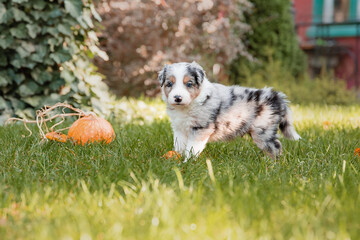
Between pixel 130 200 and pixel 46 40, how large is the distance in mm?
3730

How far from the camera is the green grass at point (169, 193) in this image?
78.8 inches

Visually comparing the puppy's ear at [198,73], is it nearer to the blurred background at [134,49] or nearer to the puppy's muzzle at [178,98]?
the puppy's muzzle at [178,98]

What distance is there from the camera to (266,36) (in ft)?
32.5

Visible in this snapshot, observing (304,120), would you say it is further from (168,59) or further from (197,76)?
(168,59)

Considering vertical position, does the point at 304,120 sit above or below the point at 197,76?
below

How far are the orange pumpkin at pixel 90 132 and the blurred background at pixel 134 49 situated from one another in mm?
1700

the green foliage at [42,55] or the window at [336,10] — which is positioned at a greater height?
the window at [336,10]

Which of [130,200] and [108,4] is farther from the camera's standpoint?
[108,4]

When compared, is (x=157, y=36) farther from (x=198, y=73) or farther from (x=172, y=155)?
(x=172, y=155)

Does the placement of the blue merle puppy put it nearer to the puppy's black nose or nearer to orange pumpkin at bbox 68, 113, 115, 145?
the puppy's black nose

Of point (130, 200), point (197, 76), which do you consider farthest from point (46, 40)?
point (130, 200)

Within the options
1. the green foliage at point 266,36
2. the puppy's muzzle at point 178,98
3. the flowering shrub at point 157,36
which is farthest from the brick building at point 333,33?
the puppy's muzzle at point 178,98

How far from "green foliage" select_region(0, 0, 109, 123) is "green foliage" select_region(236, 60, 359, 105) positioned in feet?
14.2

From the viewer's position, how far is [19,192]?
258cm
